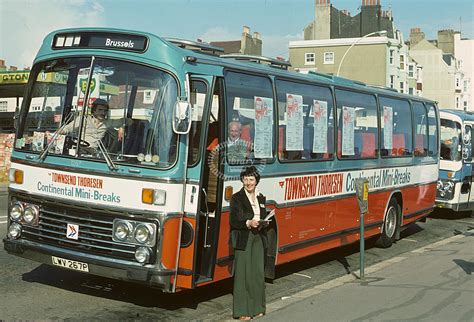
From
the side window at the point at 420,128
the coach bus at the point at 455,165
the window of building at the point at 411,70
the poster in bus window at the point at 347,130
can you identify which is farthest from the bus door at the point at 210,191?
the window of building at the point at 411,70

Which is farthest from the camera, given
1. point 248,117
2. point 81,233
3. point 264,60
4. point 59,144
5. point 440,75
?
point 440,75

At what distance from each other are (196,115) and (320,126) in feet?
11.4

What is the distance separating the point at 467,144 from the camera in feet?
62.1

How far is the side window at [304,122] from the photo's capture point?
361 inches

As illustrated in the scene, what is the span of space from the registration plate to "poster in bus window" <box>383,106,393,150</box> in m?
7.63

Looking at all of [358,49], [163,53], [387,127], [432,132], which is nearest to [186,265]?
[163,53]

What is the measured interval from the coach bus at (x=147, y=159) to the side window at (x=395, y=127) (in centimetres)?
417

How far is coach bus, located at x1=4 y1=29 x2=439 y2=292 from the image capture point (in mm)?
6879

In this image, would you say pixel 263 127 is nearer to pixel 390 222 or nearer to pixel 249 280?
pixel 249 280

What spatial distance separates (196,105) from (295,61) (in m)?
66.6

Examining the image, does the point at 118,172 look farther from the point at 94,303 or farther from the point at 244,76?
the point at 244,76

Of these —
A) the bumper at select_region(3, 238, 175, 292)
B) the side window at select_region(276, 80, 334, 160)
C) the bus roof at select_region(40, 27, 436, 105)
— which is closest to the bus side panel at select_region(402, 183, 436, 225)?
the side window at select_region(276, 80, 334, 160)

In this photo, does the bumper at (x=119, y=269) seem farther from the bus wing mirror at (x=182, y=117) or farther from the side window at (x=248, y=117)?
the side window at (x=248, y=117)

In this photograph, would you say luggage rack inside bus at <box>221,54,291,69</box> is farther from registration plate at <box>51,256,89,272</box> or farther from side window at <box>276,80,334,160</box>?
registration plate at <box>51,256,89,272</box>
